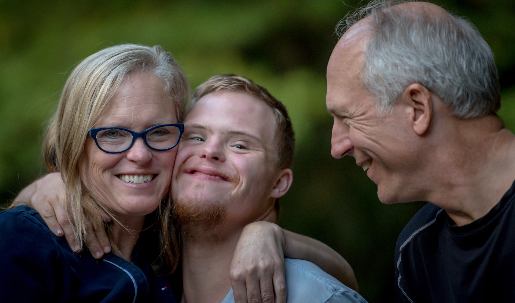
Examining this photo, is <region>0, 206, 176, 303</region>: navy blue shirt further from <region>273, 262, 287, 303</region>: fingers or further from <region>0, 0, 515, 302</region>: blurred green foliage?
<region>0, 0, 515, 302</region>: blurred green foliage

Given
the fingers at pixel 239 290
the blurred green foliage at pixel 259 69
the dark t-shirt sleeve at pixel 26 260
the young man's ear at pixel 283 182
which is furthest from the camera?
the blurred green foliage at pixel 259 69

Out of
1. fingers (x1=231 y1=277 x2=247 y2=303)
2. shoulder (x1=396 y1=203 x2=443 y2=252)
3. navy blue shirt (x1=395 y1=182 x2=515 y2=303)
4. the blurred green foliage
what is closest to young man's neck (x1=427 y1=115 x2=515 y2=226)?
navy blue shirt (x1=395 y1=182 x2=515 y2=303)

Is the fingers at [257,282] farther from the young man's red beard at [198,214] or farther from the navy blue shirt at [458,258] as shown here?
the navy blue shirt at [458,258]

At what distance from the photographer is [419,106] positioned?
5.32ft

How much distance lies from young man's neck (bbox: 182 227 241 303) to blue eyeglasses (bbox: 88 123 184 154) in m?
0.42

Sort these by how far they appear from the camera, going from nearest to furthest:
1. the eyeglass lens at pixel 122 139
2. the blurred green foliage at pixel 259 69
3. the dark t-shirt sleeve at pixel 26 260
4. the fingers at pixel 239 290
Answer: the dark t-shirt sleeve at pixel 26 260 < the fingers at pixel 239 290 < the eyeglass lens at pixel 122 139 < the blurred green foliage at pixel 259 69

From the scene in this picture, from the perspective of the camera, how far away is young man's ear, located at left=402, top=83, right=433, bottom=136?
159 centimetres

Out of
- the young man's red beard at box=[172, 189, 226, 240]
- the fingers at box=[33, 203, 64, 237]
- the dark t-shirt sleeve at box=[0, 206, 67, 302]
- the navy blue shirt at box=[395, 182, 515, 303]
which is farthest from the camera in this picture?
the young man's red beard at box=[172, 189, 226, 240]

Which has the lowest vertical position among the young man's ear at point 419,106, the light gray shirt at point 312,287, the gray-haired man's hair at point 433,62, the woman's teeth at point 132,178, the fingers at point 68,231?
the light gray shirt at point 312,287

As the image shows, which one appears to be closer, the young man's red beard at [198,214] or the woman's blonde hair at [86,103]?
the woman's blonde hair at [86,103]

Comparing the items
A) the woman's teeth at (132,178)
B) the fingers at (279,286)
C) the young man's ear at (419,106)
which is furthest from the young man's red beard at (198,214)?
the young man's ear at (419,106)

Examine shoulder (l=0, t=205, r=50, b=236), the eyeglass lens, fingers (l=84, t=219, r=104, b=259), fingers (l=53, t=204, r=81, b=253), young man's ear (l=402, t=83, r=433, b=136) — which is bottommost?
fingers (l=84, t=219, r=104, b=259)

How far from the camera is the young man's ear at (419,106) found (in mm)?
1593

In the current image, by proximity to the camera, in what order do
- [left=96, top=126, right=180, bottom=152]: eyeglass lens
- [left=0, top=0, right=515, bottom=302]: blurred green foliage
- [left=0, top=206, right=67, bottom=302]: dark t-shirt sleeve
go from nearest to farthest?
1. [left=0, top=206, right=67, bottom=302]: dark t-shirt sleeve
2. [left=96, top=126, right=180, bottom=152]: eyeglass lens
3. [left=0, top=0, right=515, bottom=302]: blurred green foliage
